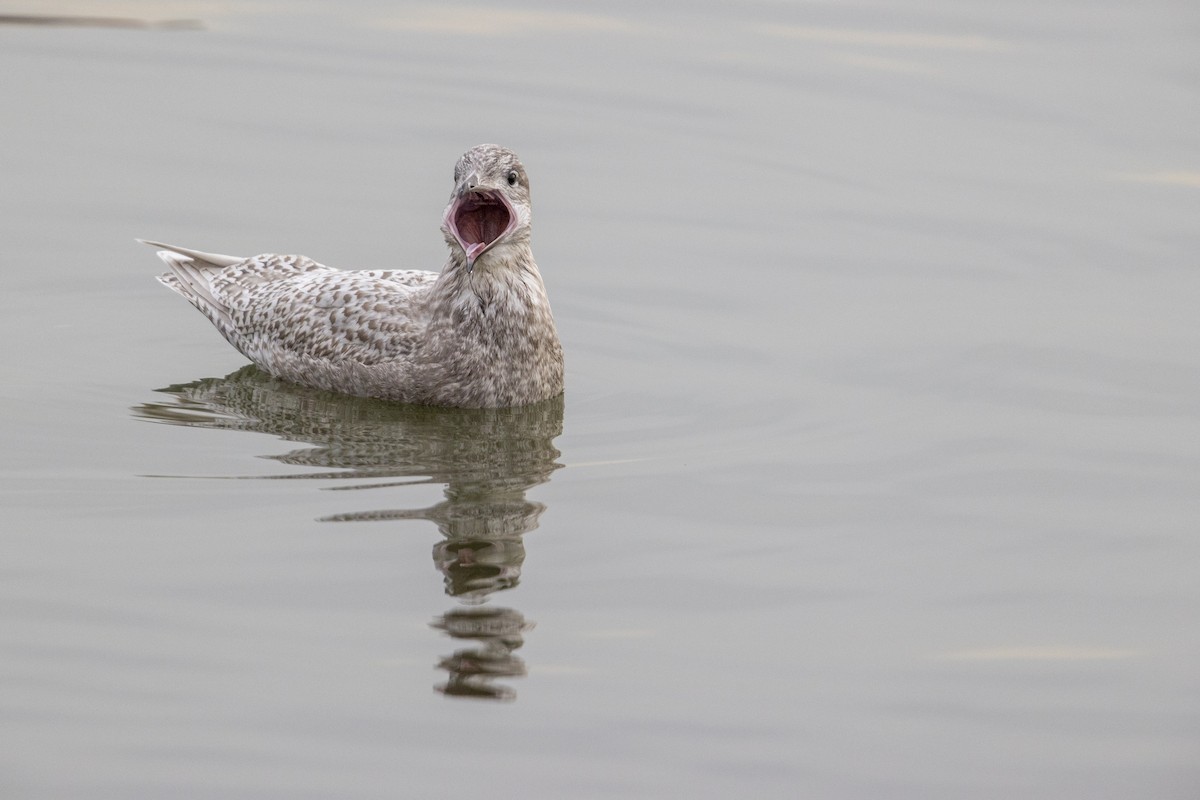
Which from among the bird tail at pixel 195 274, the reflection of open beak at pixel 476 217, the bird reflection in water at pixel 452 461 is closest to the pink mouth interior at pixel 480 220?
the reflection of open beak at pixel 476 217

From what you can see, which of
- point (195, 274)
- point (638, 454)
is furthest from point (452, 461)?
point (195, 274)

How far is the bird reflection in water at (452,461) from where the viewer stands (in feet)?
23.6

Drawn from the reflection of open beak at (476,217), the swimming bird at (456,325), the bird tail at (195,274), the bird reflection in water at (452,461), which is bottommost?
the bird reflection in water at (452,461)

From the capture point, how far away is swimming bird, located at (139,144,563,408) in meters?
9.88

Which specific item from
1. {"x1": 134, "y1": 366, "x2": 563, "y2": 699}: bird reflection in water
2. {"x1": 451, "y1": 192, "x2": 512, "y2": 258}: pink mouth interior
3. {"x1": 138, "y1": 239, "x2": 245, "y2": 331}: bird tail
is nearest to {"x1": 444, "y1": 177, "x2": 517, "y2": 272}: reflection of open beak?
{"x1": 451, "y1": 192, "x2": 512, "y2": 258}: pink mouth interior

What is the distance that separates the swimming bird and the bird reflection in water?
112mm

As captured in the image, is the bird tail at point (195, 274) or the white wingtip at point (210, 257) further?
the white wingtip at point (210, 257)

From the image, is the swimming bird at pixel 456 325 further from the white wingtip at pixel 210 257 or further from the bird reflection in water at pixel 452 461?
the white wingtip at pixel 210 257

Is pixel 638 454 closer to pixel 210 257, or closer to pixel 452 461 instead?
pixel 452 461

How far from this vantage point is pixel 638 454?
365 inches

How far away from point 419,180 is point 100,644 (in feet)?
24.0

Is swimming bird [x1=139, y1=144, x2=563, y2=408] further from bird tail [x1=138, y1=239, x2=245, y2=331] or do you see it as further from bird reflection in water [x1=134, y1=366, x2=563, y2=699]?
bird tail [x1=138, y1=239, x2=245, y2=331]

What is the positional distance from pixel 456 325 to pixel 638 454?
143 cm

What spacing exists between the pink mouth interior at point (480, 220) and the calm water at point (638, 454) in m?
0.99
